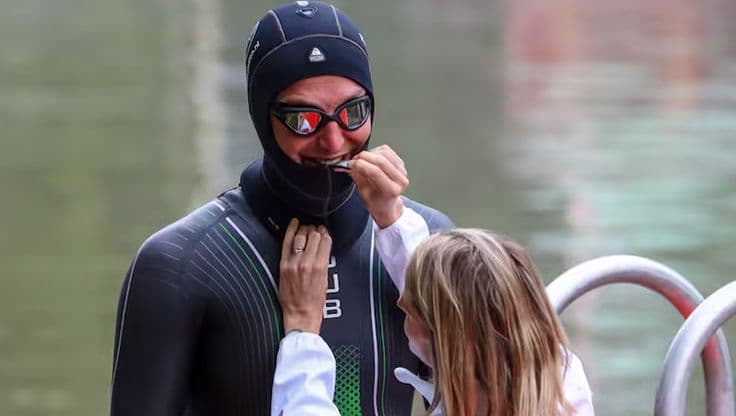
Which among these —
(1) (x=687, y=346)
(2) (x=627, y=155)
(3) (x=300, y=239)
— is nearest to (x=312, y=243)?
(3) (x=300, y=239)

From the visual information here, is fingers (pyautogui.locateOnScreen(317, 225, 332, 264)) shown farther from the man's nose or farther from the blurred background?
the blurred background

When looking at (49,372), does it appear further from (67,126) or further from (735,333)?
(67,126)

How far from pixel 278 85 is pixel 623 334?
4.77 m

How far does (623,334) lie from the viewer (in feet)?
23.3

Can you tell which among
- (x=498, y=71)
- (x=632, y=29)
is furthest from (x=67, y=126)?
(x=632, y=29)

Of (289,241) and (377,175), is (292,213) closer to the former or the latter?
(289,241)

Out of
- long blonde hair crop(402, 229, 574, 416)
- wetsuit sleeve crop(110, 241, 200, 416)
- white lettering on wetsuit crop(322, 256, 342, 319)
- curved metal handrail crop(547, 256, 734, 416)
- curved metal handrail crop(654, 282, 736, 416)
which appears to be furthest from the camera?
curved metal handrail crop(547, 256, 734, 416)

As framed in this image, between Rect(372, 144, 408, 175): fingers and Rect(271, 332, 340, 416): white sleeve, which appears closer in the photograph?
Rect(271, 332, 340, 416): white sleeve

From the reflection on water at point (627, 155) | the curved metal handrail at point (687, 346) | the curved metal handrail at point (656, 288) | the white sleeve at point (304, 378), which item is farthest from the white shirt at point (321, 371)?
the reflection on water at point (627, 155)

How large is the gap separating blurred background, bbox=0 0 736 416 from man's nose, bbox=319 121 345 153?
12.6 feet

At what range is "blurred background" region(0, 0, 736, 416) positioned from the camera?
7195 millimetres

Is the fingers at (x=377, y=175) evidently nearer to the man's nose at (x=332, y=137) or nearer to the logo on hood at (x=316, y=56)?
the man's nose at (x=332, y=137)

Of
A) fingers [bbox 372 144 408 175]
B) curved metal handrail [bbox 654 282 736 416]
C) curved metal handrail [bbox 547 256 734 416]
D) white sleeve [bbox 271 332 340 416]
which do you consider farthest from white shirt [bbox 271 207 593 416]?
curved metal handrail [bbox 547 256 734 416]

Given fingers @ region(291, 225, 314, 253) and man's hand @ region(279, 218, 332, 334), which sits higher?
fingers @ region(291, 225, 314, 253)
